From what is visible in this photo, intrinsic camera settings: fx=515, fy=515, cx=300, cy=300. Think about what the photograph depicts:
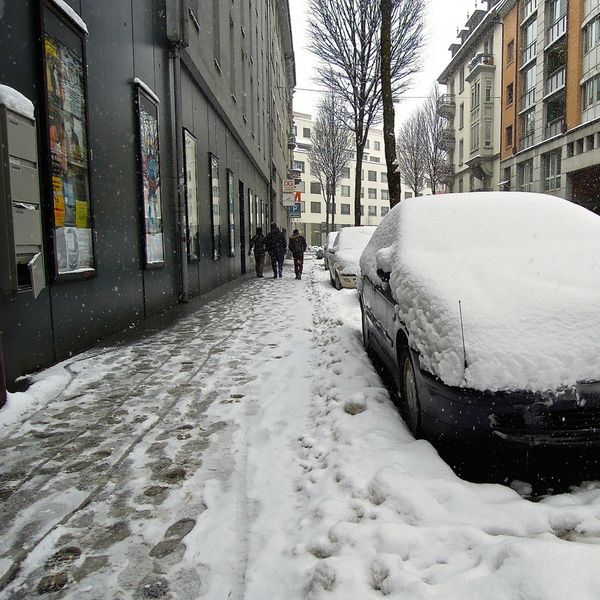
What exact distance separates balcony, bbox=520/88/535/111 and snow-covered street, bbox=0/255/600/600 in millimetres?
35289

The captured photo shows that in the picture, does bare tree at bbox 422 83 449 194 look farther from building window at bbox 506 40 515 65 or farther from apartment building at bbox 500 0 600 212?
building window at bbox 506 40 515 65

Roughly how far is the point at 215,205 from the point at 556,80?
86.5ft

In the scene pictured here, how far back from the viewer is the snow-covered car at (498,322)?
262cm

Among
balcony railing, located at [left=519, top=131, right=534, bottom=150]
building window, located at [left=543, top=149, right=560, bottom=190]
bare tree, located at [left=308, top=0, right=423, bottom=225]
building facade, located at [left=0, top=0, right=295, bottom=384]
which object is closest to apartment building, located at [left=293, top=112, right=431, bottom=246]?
balcony railing, located at [left=519, top=131, right=534, bottom=150]

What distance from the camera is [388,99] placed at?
12445 millimetres

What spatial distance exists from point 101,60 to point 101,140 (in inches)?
→ 38.9

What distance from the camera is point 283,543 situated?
227cm

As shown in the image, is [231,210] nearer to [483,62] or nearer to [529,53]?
[529,53]

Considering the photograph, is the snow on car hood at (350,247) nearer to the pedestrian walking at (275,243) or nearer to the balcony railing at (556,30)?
the pedestrian walking at (275,243)

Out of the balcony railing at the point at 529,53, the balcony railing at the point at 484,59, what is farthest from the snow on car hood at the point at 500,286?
the balcony railing at the point at 484,59

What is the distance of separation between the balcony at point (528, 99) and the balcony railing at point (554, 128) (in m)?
3.16

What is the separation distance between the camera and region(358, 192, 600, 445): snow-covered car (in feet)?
8.61

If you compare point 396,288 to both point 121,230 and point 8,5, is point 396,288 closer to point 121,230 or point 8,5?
point 8,5

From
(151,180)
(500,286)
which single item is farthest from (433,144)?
(500,286)
